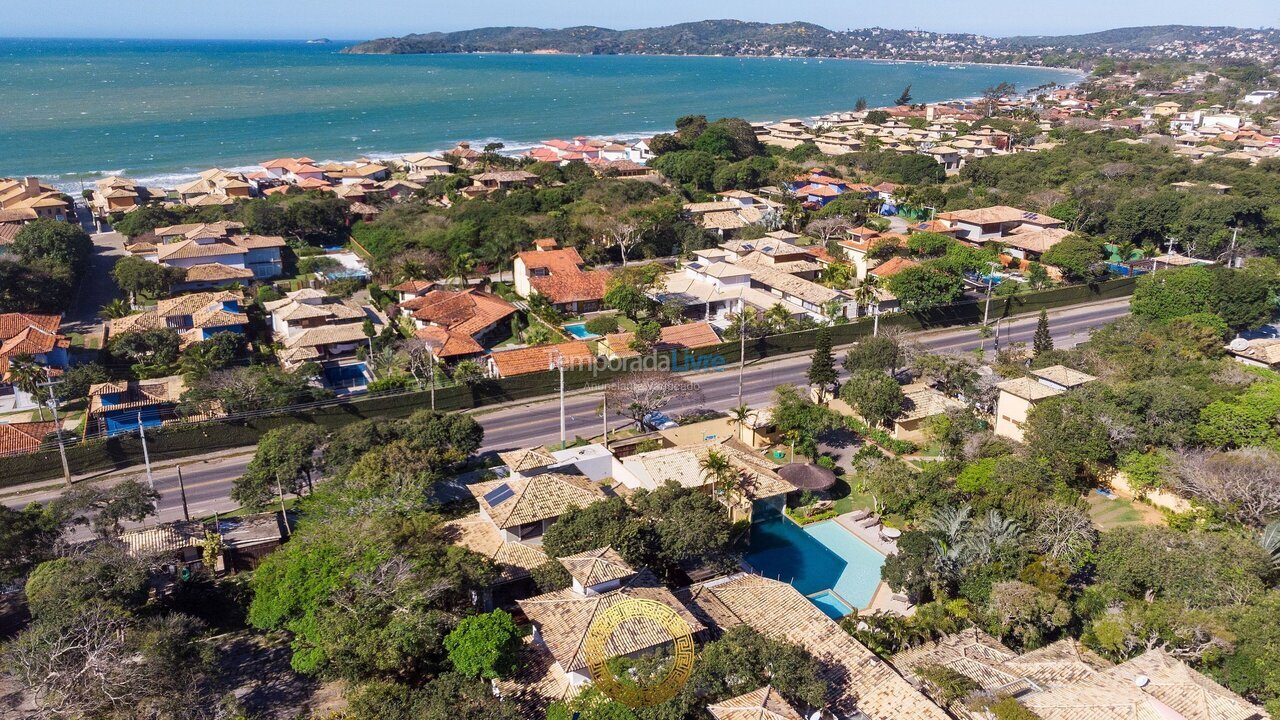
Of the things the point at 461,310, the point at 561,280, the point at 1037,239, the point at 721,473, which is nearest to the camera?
the point at 721,473

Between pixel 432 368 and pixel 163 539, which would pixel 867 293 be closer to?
pixel 432 368

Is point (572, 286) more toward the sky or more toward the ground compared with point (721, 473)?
more toward the sky

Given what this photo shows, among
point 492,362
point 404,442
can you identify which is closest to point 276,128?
point 492,362

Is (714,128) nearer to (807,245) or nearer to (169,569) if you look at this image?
(807,245)

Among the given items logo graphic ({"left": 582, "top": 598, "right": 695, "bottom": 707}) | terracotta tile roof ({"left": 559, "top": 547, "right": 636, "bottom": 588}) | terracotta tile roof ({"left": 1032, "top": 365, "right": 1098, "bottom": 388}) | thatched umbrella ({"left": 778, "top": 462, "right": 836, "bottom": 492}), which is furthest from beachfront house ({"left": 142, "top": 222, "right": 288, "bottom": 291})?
terracotta tile roof ({"left": 1032, "top": 365, "right": 1098, "bottom": 388})

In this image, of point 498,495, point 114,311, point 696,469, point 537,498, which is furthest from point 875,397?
point 114,311

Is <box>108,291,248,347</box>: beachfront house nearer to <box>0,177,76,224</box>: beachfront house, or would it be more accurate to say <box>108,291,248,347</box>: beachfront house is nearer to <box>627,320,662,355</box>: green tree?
<box>627,320,662,355</box>: green tree

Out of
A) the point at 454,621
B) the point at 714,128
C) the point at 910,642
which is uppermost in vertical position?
the point at 714,128
